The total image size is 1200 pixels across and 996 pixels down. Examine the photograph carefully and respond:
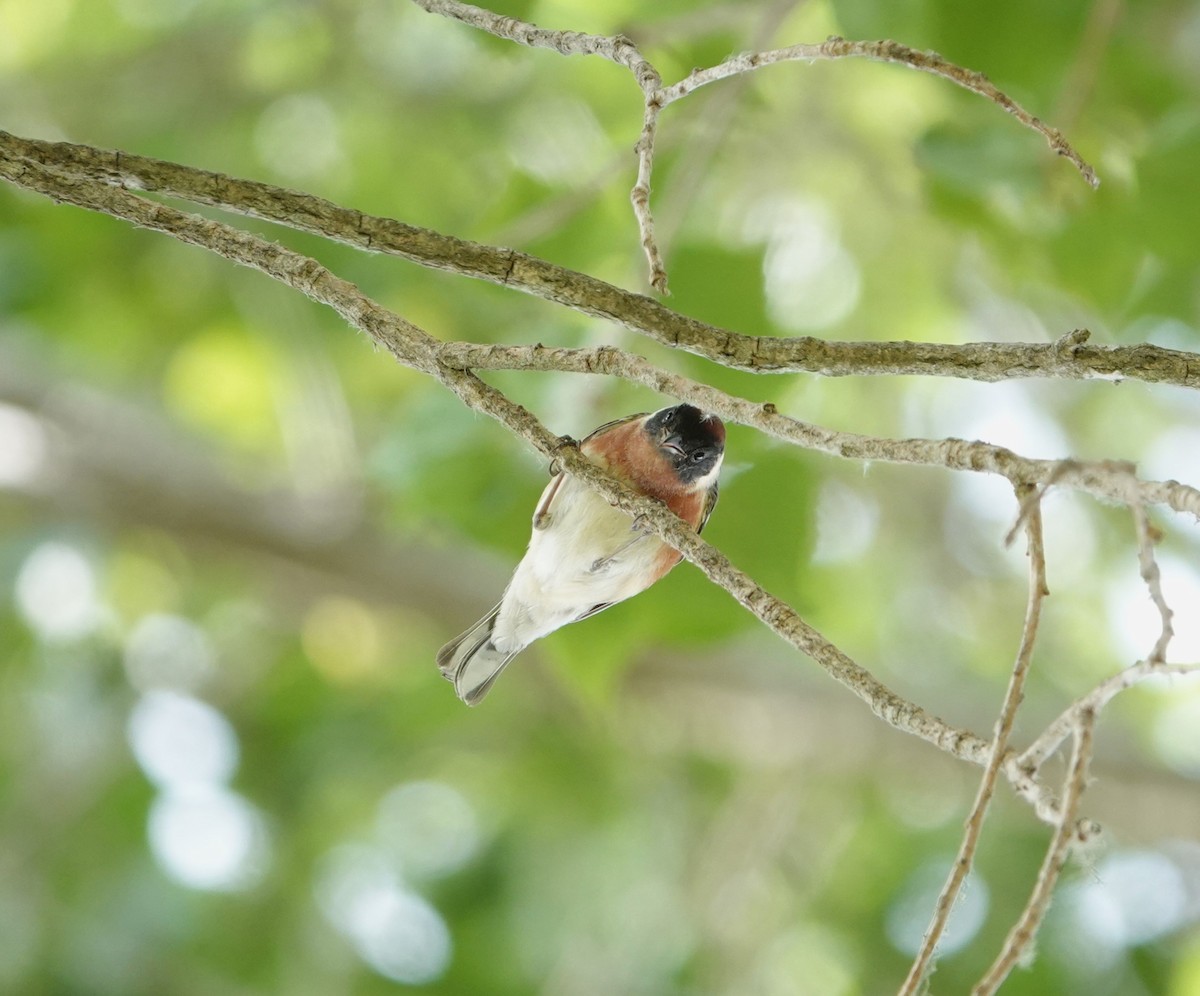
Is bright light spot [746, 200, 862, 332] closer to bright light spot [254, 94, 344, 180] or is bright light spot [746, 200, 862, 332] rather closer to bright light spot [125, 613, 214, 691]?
bright light spot [254, 94, 344, 180]

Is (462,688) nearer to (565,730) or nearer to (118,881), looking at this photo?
(565,730)

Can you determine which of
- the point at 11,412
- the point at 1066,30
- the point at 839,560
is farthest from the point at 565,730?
the point at 1066,30

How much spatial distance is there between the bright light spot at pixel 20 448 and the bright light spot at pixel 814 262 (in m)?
3.10

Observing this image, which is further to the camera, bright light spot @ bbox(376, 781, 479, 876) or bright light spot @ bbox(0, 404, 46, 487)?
bright light spot @ bbox(376, 781, 479, 876)

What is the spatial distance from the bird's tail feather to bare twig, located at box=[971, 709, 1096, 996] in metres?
2.23

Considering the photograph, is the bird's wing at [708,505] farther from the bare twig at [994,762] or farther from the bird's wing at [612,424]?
the bare twig at [994,762]

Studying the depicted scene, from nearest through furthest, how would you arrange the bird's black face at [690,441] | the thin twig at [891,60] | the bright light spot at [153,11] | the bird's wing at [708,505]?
the thin twig at [891,60], the bird's black face at [690,441], the bird's wing at [708,505], the bright light spot at [153,11]

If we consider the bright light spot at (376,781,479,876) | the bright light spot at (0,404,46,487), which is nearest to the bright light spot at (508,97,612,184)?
the bright light spot at (0,404,46,487)

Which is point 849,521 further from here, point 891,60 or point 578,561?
point 891,60

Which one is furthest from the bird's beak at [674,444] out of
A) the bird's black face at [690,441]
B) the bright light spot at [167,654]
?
the bright light spot at [167,654]

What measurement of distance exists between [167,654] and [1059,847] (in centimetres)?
699

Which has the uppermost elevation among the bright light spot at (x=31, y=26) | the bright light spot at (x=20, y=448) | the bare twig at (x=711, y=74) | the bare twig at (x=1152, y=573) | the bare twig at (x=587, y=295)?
the bright light spot at (x=31, y=26)

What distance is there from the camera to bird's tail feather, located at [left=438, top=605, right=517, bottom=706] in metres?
3.27

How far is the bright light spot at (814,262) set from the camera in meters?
5.25
